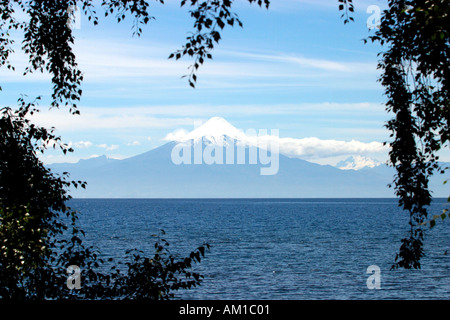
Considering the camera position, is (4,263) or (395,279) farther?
(395,279)

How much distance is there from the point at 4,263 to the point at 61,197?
2.07 metres

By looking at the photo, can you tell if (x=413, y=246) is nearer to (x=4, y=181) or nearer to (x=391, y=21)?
(x=391, y=21)

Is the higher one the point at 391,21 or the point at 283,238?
the point at 391,21
